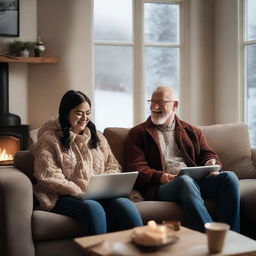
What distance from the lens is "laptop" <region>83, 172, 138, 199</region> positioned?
265cm

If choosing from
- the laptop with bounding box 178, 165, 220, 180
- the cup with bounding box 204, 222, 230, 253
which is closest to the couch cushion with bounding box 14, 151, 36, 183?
the laptop with bounding box 178, 165, 220, 180

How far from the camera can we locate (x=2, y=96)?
5.14 metres

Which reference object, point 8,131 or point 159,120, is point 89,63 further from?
Answer: point 159,120

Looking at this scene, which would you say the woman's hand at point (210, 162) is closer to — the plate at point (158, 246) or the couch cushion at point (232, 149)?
the couch cushion at point (232, 149)

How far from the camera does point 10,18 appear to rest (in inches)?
205

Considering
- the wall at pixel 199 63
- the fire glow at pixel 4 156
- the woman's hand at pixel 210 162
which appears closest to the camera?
the woman's hand at pixel 210 162

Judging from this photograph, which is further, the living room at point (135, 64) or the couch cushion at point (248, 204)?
the living room at point (135, 64)

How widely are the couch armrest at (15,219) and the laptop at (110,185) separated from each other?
34 cm

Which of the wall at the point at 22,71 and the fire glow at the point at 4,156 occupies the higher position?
the wall at the point at 22,71

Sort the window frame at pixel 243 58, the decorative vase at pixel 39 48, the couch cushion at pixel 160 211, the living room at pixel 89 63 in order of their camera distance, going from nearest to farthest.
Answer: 1. the couch cushion at pixel 160 211
2. the decorative vase at pixel 39 48
3. the living room at pixel 89 63
4. the window frame at pixel 243 58

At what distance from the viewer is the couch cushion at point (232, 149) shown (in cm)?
357

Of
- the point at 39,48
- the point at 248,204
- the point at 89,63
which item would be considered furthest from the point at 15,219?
the point at 89,63

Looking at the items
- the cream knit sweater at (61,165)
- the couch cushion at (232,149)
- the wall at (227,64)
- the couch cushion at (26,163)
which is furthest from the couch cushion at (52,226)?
the wall at (227,64)

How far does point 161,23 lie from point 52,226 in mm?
3872
